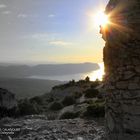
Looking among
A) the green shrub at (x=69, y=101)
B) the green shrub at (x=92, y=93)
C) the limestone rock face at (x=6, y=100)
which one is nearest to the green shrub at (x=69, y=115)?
the limestone rock face at (x=6, y=100)

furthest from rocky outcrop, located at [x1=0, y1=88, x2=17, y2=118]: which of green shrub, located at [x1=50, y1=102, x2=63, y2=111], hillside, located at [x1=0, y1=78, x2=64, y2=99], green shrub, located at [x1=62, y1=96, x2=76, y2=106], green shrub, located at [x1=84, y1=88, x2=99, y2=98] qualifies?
hillside, located at [x1=0, y1=78, x2=64, y2=99]

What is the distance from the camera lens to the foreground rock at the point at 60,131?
13.3 meters

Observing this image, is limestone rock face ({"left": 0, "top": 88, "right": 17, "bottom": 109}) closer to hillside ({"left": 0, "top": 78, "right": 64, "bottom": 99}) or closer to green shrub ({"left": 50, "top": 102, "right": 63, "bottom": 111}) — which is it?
green shrub ({"left": 50, "top": 102, "right": 63, "bottom": 111})

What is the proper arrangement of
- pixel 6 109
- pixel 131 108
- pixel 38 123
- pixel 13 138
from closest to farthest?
pixel 131 108 < pixel 13 138 < pixel 38 123 < pixel 6 109

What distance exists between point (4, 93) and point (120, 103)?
1513 cm

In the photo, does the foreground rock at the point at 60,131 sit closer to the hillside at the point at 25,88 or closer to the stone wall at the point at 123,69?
the stone wall at the point at 123,69

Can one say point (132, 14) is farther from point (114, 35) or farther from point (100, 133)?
point (100, 133)

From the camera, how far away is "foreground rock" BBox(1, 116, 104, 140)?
13.3 m

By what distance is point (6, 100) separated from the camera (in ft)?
70.7

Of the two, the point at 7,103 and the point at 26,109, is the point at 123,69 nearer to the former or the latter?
the point at 7,103

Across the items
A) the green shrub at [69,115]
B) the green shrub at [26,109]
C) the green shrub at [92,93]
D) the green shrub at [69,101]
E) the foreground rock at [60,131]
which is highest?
the green shrub at [92,93]

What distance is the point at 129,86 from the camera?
23.6 ft

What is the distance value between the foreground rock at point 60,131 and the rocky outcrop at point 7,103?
165 inches

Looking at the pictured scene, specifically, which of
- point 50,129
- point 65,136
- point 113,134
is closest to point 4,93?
point 50,129
